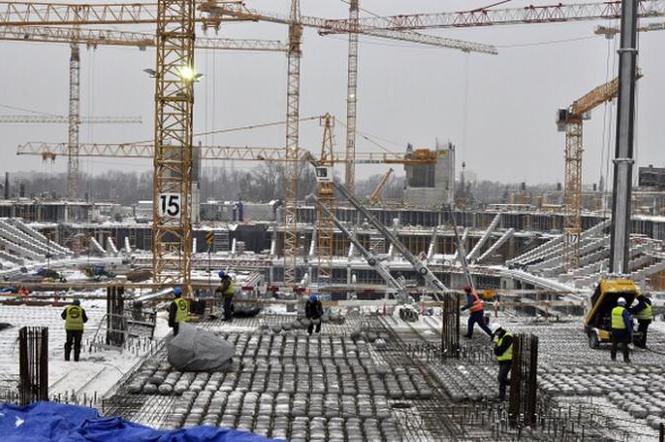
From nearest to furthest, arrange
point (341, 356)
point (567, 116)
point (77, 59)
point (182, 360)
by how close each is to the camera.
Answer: point (182, 360) → point (341, 356) → point (567, 116) → point (77, 59)

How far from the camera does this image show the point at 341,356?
36.9 ft

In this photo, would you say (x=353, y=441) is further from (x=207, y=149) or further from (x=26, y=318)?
(x=207, y=149)

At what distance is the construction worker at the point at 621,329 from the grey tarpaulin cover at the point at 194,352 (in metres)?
5.71

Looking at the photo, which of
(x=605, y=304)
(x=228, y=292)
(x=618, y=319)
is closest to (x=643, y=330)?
(x=605, y=304)

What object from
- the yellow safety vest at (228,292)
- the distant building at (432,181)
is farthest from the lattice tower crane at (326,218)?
the yellow safety vest at (228,292)

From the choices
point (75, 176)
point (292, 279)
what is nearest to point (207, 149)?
point (75, 176)

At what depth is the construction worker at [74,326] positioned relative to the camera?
34.9 ft

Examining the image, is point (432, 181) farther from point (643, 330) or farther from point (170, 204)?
point (643, 330)

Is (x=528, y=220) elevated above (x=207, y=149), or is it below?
below

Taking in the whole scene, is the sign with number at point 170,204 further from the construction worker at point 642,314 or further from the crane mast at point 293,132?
the crane mast at point 293,132

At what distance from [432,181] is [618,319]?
47246mm

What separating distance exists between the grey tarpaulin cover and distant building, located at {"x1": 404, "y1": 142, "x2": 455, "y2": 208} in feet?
146

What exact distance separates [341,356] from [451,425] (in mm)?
3415

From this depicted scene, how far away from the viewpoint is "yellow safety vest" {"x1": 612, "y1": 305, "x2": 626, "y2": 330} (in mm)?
11594
